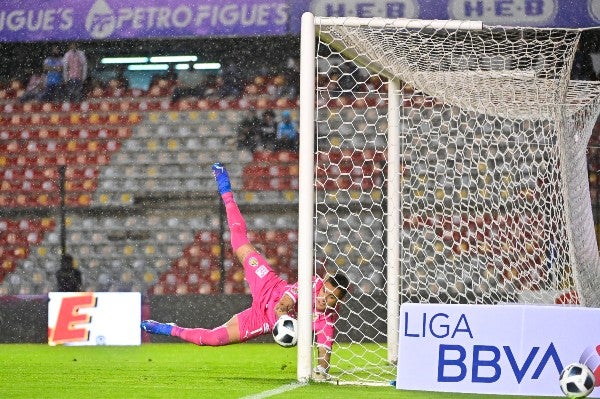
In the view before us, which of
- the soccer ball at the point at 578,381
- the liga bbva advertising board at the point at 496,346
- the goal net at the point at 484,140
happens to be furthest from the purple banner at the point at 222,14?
the soccer ball at the point at 578,381

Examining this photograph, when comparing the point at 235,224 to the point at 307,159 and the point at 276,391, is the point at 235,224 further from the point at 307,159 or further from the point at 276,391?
the point at 276,391

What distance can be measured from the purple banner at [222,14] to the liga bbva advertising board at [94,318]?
8.40 ft

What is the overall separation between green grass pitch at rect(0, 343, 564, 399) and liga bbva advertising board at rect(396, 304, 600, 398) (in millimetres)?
81

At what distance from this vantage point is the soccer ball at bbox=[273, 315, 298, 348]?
577 centimetres

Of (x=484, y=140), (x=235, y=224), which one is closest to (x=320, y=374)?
(x=235, y=224)

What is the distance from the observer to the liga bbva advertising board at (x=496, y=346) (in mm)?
4617

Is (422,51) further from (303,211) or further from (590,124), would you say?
(590,124)

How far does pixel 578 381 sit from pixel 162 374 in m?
2.74

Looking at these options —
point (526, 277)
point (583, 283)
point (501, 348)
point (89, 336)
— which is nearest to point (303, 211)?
point (501, 348)

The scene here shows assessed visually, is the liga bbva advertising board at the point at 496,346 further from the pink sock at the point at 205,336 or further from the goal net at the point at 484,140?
the pink sock at the point at 205,336

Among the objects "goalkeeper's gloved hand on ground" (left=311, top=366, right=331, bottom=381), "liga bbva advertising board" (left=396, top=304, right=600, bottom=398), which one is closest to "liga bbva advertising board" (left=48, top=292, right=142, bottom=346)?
"goalkeeper's gloved hand on ground" (left=311, top=366, right=331, bottom=381)

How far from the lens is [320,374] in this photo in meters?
5.58

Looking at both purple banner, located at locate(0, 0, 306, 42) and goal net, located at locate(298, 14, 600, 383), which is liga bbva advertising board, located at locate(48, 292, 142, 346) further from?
purple banner, located at locate(0, 0, 306, 42)

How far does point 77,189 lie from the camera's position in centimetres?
1150
